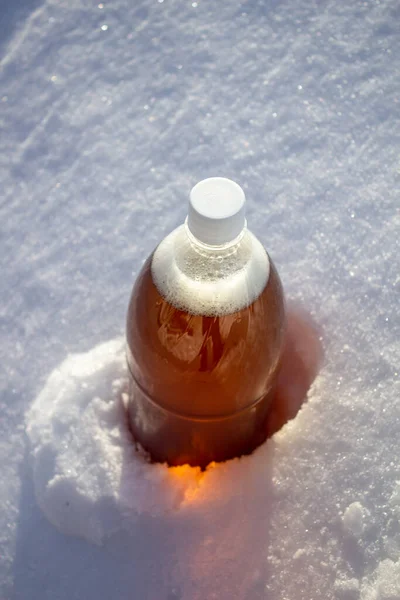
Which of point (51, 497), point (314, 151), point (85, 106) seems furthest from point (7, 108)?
point (51, 497)

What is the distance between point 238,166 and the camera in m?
1.02

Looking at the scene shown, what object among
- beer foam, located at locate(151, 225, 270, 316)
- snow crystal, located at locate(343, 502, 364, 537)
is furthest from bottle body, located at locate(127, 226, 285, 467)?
snow crystal, located at locate(343, 502, 364, 537)

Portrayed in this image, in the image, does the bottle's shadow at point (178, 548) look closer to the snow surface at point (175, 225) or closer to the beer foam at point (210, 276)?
the snow surface at point (175, 225)

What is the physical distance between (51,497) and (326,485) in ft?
1.07

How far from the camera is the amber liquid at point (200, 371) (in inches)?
28.3

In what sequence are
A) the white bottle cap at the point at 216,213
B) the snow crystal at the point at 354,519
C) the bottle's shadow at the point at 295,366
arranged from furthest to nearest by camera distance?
the bottle's shadow at the point at 295,366, the snow crystal at the point at 354,519, the white bottle cap at the point at 216,213

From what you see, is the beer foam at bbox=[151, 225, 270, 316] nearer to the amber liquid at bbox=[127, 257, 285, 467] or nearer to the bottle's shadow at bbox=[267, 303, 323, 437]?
the amber liquid at bbox=[127, 257, 285, 467]

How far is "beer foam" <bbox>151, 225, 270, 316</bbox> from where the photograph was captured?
27.1 inches

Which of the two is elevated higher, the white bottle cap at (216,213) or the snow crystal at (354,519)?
the white bottle cap at (216,213)

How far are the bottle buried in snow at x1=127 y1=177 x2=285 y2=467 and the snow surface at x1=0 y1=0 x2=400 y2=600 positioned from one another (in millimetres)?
64

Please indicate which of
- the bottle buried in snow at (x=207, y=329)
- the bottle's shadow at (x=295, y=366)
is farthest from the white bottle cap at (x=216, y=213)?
the bottle's shadow at (x=295, y=366)

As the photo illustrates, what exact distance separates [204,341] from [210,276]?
0.24 feet

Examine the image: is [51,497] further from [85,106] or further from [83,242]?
[85,106]

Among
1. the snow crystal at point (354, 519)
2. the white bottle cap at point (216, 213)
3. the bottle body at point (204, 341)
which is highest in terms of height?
the white bottle cap at point (216, 213)
